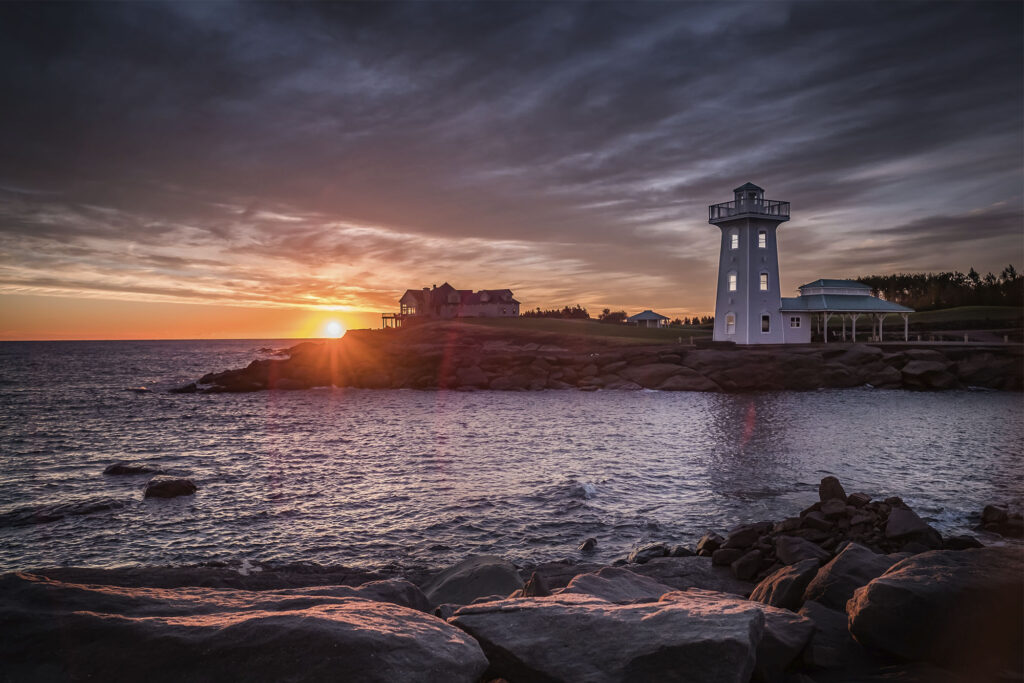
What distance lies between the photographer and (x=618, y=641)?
4.88 meters

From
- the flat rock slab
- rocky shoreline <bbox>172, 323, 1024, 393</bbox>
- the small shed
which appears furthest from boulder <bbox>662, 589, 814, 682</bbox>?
the small shed

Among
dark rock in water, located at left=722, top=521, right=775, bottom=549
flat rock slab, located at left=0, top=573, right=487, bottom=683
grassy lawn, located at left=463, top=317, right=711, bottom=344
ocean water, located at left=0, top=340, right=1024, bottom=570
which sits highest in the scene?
grassy lawn, located at left=463, top=317, right=711, bottom=344

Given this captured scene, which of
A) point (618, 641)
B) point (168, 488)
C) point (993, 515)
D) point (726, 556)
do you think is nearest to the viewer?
point (618, 641)

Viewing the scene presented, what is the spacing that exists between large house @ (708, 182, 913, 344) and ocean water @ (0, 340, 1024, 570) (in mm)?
18532

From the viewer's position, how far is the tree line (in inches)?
3839

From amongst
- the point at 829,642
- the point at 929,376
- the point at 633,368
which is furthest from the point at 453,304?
the point at 829,642

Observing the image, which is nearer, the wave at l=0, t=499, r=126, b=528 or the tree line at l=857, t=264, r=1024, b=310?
the wave at l=0, t=499, r=126, b=528

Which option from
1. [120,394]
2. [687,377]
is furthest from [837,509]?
[120,394]

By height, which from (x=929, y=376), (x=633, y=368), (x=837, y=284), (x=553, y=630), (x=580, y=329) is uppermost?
(x=837, y=284)

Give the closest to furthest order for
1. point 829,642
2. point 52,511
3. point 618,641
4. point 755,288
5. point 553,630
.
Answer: point 618,641 → point 553,630 → point 829,642 → point 52,511 → point 755,288

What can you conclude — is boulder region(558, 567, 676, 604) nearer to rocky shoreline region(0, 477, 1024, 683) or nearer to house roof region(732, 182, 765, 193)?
rocky shoreline region(0, 477, 1024, 683)

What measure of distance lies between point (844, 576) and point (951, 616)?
185 centimetres

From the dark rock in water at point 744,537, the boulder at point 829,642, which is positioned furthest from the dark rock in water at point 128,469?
the boulder at point 829,642

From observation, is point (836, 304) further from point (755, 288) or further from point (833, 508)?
point (833, 508)
